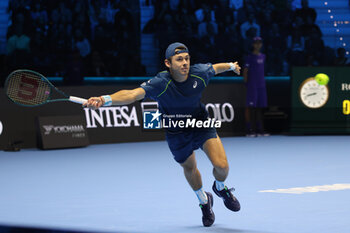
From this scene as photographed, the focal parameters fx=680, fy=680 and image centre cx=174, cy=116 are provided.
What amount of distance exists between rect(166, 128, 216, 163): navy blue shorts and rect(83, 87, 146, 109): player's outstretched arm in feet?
1.93

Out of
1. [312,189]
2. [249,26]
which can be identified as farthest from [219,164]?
[249,26]

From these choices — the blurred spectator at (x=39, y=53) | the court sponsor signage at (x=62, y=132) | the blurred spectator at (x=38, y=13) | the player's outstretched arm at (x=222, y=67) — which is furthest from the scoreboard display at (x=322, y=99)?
the player's outstretched arm at (x=222, y=67)

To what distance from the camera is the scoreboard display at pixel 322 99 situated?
16.5 metres

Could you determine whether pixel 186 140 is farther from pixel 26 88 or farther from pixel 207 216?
pixel 26 88

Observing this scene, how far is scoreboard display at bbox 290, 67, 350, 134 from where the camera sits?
54.0 feet

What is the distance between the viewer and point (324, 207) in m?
7.61

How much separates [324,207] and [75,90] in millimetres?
8103

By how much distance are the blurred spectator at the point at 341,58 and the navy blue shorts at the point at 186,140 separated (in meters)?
11.6

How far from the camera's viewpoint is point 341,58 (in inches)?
698

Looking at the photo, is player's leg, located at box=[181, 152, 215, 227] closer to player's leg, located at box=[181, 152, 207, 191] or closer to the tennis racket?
player's leg, located at box=[181, 152, 207, 191]

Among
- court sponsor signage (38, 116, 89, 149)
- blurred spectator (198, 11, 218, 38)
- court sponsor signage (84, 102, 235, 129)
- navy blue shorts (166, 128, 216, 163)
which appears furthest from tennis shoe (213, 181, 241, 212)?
blurred spectator (198, 11, 218, 38)

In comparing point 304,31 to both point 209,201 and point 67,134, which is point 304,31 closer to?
point 67,134

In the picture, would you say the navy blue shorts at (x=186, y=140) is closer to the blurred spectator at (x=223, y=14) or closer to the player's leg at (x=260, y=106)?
the player's leg at (x=260, y=106)

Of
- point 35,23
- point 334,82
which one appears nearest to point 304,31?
point 334,82
